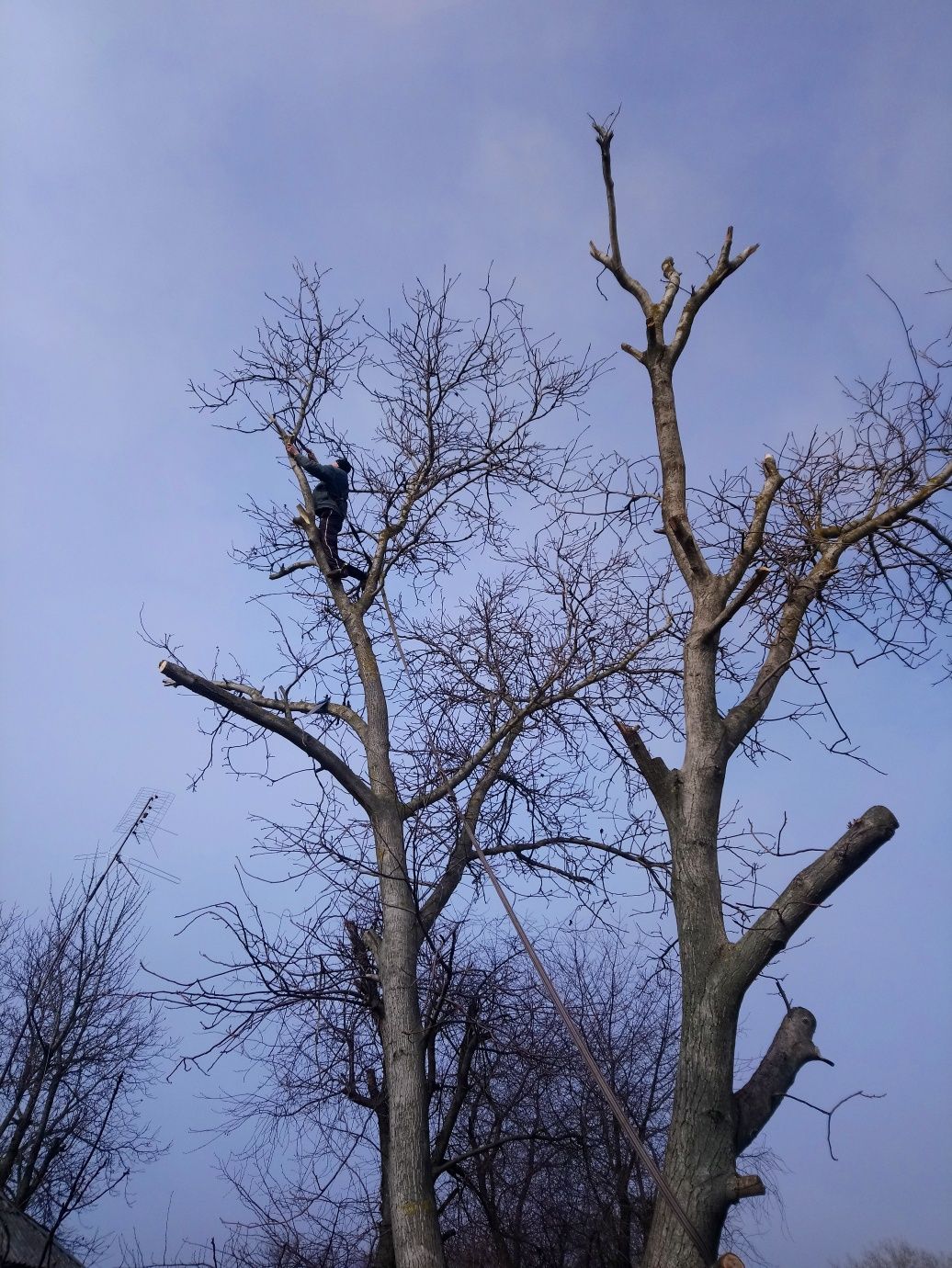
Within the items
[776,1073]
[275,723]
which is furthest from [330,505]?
[776,1073]

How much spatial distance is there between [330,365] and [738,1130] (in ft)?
22.6

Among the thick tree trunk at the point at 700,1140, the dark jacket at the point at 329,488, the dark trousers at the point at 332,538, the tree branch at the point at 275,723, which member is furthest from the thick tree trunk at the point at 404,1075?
the dark jacket at the point at 329,488

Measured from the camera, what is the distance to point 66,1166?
655 inches

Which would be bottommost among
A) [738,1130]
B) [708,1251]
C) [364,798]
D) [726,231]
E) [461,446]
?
[708,1251]

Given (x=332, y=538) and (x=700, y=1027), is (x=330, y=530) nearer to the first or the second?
(x=332, y=538)

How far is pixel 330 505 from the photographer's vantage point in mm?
8320

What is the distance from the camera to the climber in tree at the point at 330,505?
8156 millimetres

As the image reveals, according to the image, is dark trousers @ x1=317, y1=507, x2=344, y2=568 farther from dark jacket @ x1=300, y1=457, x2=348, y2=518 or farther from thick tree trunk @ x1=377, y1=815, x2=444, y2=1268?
thick tree trunk @ x1=377, y1=815, x2=444, y2=1268

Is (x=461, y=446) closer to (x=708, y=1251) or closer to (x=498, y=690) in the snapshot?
(x=498, y=690)

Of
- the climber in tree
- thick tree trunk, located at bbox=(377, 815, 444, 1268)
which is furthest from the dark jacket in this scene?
thick tree trunk, located at bbox=(377, 815, 444, 1268)

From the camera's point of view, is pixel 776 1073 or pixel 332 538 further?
pixel 332 538

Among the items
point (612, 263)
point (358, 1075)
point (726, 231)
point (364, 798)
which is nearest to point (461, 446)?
point (612, 263)

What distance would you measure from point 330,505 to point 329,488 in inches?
7.4

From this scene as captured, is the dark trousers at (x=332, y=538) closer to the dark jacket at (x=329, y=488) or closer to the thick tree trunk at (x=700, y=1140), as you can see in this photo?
the dark jacket at (x=329, y=488)
